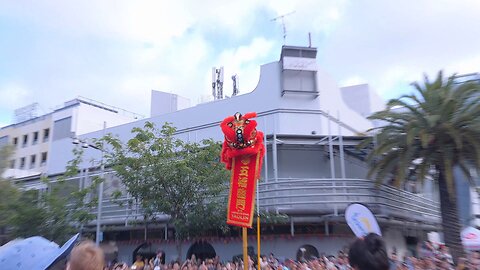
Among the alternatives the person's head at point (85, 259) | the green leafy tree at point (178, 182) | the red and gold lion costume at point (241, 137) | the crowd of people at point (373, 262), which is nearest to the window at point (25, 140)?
the green leafy tree at point (178, 182)

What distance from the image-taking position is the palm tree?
15.7m

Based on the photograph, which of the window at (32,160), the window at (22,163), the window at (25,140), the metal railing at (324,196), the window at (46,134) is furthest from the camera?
the window at (25,140)

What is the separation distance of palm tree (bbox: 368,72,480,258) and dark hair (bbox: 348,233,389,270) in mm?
13888

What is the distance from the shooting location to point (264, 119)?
23562 millimetres

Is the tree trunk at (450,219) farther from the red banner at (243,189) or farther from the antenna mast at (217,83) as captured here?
the antenna mast at (217,83)

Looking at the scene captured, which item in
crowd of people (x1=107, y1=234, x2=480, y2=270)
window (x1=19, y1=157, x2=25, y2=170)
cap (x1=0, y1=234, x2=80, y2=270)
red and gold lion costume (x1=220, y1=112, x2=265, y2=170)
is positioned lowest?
crowd of people (x1=107, y1=234, x2=480, y2=270)

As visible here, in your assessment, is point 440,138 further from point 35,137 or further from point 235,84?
point 35,137

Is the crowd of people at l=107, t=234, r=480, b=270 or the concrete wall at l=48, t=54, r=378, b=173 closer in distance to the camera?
the crowd of people at l=107, t=234, r=480, b=270

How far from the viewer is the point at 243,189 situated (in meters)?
13.0

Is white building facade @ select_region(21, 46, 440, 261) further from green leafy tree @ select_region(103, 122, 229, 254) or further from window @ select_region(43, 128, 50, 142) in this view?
window @ select_region(43, 128, 50, 142)

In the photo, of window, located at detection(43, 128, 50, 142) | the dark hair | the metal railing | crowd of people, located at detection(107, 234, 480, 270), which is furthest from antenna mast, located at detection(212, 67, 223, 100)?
the dark hair

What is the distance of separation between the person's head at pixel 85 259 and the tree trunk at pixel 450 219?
51.1ft

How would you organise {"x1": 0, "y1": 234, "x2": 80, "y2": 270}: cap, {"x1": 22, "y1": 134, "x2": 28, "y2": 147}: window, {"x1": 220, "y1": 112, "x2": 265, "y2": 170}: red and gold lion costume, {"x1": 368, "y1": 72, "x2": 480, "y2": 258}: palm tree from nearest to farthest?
{"x1": 0, "y1": 234, "x2": 80, "y2": 270}: cap, {"x1": 220, "y1": 112, "x2": 265, "y2": 170}: red and gold lion costume, {"x1": 368, "y1": 72, "x2": 480, "y2": 258}: palm tree, {"x1": 22, "y1": 134, "x2": 28, "y2": 147}: window

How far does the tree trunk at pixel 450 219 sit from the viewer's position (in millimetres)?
15812
